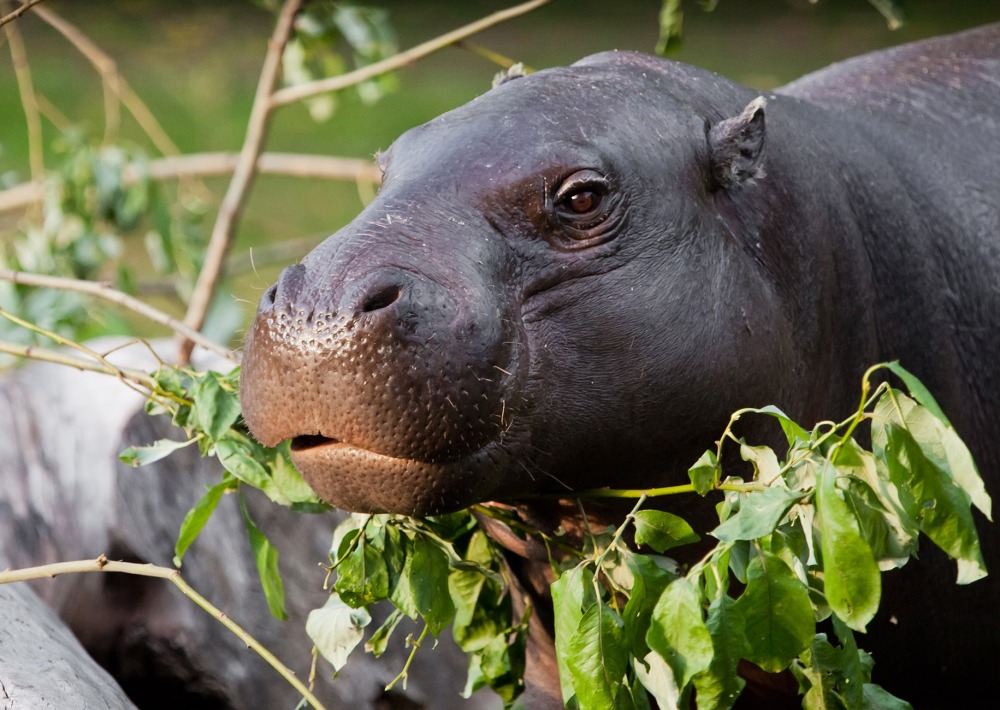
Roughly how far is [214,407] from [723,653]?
0.97 m

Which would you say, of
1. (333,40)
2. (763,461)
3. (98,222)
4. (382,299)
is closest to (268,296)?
(382,299)

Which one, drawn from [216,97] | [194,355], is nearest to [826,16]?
[216,97]

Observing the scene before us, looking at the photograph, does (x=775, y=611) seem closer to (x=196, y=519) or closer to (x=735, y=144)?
(x=735, y=144)

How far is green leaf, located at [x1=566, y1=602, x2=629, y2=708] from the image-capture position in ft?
6.54

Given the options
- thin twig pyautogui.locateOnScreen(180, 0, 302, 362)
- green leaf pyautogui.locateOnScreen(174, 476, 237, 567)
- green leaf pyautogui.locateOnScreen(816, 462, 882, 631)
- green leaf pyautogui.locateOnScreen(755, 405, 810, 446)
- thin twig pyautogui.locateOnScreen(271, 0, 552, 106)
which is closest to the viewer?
green leaf pyautogui.locateOnScreen(816, 462, 882, 631)

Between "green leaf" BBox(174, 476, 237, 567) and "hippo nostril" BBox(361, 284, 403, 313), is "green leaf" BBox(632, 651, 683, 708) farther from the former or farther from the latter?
"green leaf" BBox(174, 476, 237, 567)

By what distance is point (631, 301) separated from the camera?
2332 millimetres

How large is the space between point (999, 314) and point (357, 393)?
1522 mm

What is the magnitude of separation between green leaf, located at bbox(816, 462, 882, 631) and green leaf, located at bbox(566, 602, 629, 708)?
30cm

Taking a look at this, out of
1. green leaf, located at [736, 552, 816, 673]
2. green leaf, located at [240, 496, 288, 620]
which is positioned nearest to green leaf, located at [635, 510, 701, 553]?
green leaf, located at [736, 552, 816, 673]

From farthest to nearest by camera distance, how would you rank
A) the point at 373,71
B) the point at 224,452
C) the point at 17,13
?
1. the point at 373,71
2. the point at 17,13
3. the point at 224,452

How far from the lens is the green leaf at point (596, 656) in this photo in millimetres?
1993

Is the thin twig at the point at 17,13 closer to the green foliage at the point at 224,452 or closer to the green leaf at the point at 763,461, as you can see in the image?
the green foliage at the point at 224,452

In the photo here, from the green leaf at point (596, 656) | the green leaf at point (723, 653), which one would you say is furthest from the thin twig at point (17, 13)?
the green leaf at point (723, 653)
